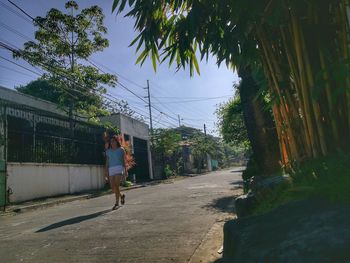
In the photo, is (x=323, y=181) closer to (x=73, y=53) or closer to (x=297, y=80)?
(x=297, y=80)

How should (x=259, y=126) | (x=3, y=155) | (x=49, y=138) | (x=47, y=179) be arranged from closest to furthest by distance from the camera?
(x=259, y=126) → (x=3, y=155) → (x=47, y=179) → (x=49, y=138)

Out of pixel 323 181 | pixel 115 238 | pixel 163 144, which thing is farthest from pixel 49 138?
pixel 163 144

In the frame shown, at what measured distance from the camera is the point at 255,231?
216cm

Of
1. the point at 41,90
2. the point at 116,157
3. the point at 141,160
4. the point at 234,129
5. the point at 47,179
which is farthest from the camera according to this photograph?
the point at 41,90

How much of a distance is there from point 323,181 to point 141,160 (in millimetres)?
29835

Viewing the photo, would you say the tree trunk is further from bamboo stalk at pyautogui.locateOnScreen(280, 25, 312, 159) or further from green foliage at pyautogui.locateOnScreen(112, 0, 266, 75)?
bamboo stalk at pyautogui.locateOnScreen(280, 25, 312, 159)

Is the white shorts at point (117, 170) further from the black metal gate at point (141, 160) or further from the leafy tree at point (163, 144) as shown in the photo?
the leafy tree at point (163, 144)

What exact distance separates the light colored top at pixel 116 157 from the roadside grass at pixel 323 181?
590cm

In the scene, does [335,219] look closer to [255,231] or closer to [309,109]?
[255,231]

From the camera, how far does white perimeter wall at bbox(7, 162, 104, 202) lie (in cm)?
1398

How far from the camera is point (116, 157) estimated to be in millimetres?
8703

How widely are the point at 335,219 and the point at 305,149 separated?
1.54 m

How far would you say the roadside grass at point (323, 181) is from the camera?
2.20 meters

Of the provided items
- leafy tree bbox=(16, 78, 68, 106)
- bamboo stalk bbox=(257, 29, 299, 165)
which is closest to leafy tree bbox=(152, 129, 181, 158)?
leafy tree bbox=(16, 78, 68, 106)
